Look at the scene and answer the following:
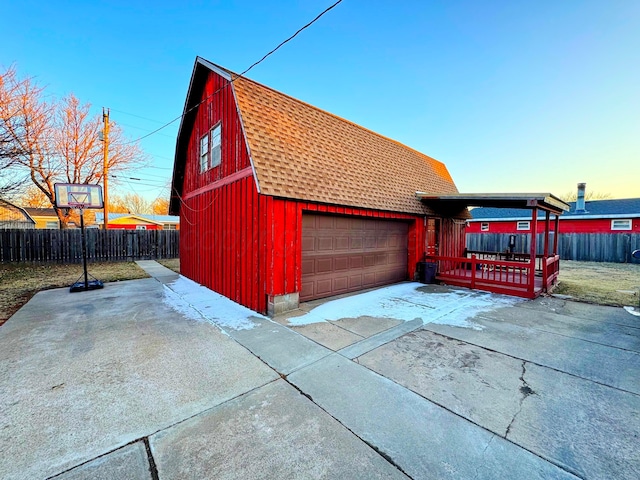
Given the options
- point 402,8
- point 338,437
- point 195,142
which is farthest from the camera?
point 195,142

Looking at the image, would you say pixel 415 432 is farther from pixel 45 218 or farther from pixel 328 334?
pixel 45 218

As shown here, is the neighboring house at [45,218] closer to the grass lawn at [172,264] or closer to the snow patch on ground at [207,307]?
the grass lawn at [172,264]

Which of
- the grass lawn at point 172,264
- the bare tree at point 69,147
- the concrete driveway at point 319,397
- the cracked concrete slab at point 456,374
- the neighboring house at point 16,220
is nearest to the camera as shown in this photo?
the concrete driveway at point 319,397

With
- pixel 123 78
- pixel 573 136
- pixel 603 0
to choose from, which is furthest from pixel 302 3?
pixel 123 78

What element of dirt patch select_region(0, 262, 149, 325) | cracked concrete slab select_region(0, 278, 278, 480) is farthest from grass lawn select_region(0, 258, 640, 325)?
cracked concrete slab select_region(0, 278, 278, 480)

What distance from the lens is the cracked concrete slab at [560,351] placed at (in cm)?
335

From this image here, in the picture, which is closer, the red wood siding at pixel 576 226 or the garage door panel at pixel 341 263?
the garage door panel at pixel 341 263

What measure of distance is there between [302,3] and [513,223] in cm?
2361

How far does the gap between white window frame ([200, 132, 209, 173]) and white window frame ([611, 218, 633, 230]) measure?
A: 2546cm

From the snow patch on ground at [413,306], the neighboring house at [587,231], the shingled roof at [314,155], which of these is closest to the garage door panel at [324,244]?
the shingled roof at [314,155]

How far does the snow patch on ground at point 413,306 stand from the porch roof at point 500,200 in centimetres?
267

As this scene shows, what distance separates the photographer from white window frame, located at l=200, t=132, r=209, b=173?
8.43 m

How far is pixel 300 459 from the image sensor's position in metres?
2.05

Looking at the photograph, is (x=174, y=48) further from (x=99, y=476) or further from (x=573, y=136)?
(x=573, y=136)
